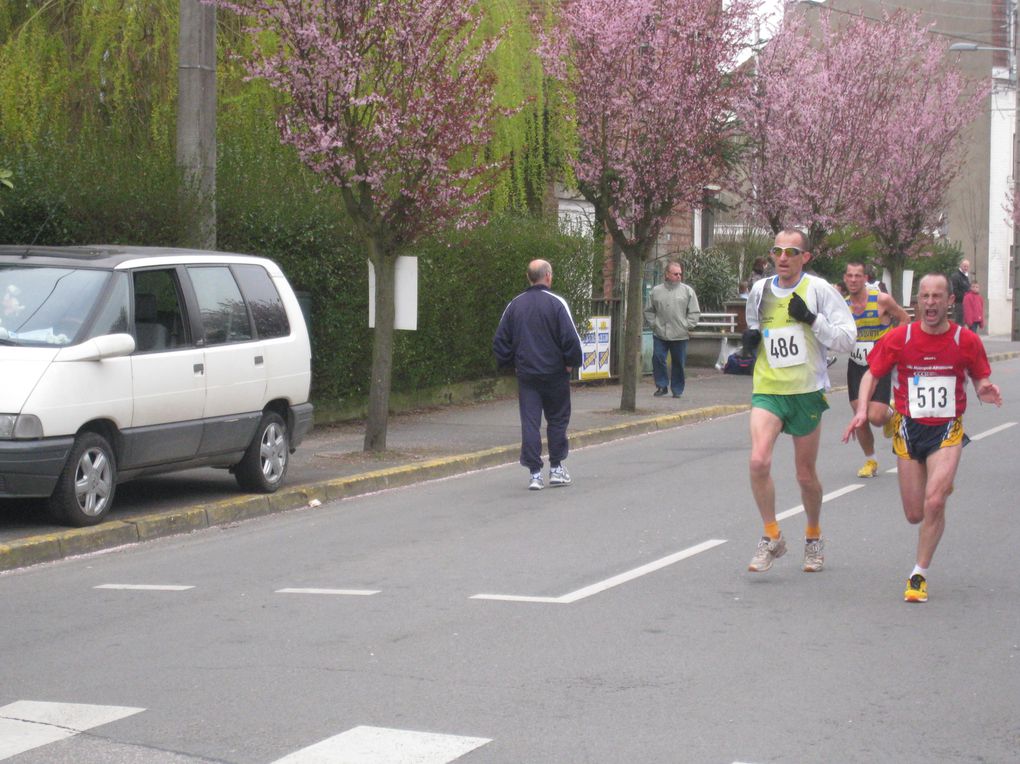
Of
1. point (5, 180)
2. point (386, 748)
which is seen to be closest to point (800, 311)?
point (386, 748)

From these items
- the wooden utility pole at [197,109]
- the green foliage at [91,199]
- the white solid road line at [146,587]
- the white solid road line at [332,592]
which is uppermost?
the wooden utility pole at [197,109]

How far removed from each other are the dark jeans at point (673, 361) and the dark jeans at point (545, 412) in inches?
352

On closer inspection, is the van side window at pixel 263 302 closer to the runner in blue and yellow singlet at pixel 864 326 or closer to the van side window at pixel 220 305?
the van side window at pixel 220 305

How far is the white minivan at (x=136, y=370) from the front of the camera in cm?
989

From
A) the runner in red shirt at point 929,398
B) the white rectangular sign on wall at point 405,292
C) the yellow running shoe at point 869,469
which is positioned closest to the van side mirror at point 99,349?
the white rectangular sign on wall at point 405,292

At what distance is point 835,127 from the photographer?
91.7 feet

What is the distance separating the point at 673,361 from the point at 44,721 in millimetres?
16980

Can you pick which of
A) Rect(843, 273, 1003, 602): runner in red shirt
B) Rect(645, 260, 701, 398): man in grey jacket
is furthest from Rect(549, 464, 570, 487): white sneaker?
Rect(645, 260, 701, 398): man in grey jacket

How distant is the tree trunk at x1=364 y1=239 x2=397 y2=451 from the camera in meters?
14.6

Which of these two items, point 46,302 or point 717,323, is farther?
point 717,323

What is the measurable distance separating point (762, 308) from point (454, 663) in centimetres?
327

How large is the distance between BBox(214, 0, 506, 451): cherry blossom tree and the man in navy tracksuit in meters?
1.54

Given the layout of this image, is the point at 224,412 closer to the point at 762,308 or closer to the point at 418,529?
the point at 418,529

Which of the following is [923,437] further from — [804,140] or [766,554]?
[804,140]
